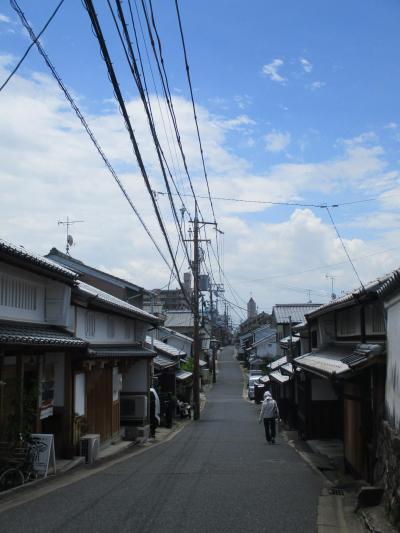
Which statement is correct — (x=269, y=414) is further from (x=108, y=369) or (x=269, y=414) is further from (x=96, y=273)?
(x=96, y=273)

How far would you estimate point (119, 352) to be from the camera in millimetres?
20906

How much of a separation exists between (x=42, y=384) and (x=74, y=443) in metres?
2.20

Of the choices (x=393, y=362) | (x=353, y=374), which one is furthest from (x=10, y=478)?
(x=393, y=362)

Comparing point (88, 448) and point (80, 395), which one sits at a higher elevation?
point (80, 395)

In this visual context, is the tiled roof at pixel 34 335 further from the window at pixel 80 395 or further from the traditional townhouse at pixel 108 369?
the window at pixel 80 395

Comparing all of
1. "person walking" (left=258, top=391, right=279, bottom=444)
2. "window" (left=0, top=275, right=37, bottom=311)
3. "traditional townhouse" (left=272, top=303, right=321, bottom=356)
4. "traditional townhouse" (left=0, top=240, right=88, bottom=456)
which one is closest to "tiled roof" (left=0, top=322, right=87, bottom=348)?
"traditional townhouse" (left=0, top=240, right=88, bottom=456)

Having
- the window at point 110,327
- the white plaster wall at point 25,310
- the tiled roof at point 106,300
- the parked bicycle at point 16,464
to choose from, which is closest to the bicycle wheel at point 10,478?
the parked bicycle at point 16,464

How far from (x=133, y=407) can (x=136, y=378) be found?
4.83ft

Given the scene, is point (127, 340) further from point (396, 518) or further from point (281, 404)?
point (396, 518)

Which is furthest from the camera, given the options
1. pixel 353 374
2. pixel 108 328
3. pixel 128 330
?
pixel 128 330

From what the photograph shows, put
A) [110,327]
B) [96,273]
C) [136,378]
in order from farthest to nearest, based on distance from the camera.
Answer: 1. [96,273]
2. [136,378]
3. [110,327]

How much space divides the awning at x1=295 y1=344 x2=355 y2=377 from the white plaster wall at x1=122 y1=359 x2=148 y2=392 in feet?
30.5

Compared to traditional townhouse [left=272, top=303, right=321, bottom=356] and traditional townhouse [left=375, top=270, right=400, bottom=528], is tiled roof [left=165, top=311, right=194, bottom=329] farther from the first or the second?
traditional townhouse [left=375, top=270, right=400, bottom=528]

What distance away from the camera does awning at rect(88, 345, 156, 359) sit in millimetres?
18120
